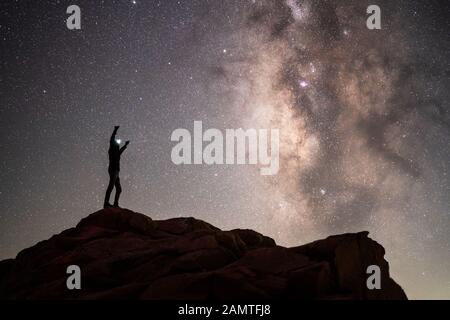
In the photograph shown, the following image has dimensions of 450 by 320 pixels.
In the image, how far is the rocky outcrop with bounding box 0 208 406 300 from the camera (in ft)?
38.3

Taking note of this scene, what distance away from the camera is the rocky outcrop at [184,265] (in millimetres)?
11664

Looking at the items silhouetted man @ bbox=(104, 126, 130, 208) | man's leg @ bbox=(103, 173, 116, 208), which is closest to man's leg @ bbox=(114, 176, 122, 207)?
silhouetted man @ bbox=(104, 126, 130, 208)

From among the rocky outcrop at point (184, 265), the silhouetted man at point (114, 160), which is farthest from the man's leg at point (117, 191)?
the rocky outcrop at point (184, 265)

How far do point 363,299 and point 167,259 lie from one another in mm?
6620

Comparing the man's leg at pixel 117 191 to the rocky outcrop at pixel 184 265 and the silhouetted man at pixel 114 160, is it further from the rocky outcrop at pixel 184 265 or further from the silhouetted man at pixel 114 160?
the rocky outcrop at pixel 184 265

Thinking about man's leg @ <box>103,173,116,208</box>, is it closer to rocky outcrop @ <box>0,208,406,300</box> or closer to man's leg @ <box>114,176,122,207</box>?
man's leg @ <box>114,176,122,207</box>

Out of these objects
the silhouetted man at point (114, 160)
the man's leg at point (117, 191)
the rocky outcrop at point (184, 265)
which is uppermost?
the silhouetted man at point (114, 160)

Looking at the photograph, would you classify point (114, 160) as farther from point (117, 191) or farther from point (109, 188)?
point (117, 191)

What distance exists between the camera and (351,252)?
13.2 m

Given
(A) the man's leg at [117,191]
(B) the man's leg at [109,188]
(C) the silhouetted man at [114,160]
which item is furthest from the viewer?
(A) the man's leg at [117,191]

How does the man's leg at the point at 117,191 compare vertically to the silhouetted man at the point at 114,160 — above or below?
below

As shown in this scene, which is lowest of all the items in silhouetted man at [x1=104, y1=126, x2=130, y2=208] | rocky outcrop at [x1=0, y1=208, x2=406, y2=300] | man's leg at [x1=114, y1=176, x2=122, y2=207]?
rocky outcrop at [x1=0, y1=208, x2=406, y2=300]

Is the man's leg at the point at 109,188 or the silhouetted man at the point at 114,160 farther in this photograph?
the man's leg at the point at 109,188
